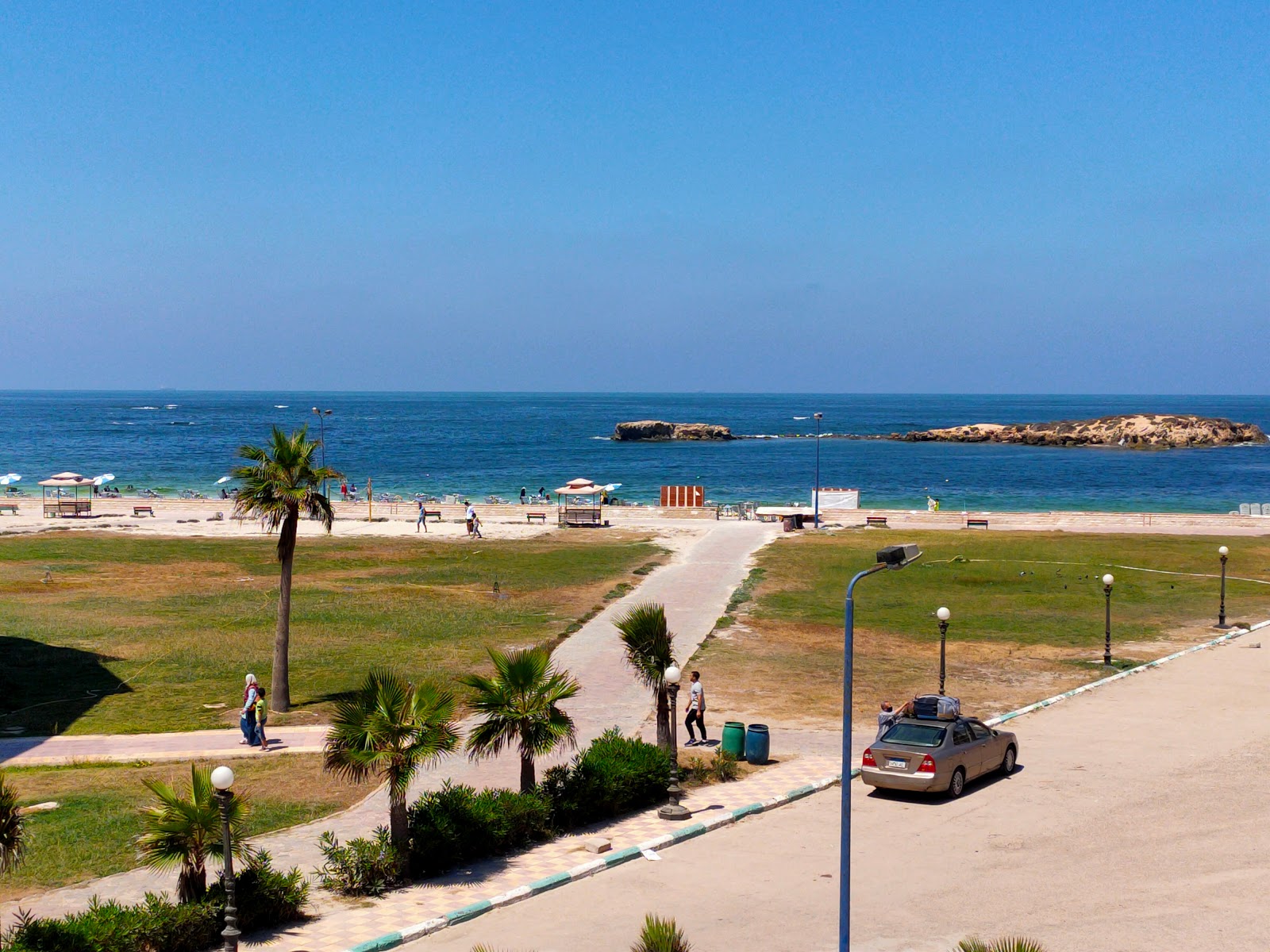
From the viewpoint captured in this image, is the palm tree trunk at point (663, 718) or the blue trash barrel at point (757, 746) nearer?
the palm tree trunk at point (663, 718)

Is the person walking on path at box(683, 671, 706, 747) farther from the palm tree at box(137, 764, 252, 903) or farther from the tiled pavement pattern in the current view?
the palm tree at box(137, 764, 252, 903)

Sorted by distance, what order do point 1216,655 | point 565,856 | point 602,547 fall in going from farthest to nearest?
point 602,547, point 1216,655, point 565,856

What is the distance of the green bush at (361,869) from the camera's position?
46.7 feet

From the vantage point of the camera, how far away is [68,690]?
24234mm

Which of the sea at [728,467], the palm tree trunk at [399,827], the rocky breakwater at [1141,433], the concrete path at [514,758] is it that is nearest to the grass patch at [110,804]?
the concrete path at [514,758]

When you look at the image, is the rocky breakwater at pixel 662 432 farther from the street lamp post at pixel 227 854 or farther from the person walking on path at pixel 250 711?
the street lamp post at pixel 227 854

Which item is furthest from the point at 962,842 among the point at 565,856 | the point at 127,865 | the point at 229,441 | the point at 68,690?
the point at 229,441

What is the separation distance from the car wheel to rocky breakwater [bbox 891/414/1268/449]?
138 metres

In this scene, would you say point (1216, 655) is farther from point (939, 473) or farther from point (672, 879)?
point (939, 473)

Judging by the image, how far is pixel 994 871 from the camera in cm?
1483

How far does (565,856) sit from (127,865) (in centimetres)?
563

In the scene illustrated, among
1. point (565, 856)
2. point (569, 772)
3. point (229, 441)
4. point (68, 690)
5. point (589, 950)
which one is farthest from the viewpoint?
point (229, 441)

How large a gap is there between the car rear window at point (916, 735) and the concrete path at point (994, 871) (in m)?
0.91

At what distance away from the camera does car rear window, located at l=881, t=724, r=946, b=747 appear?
707 inches
